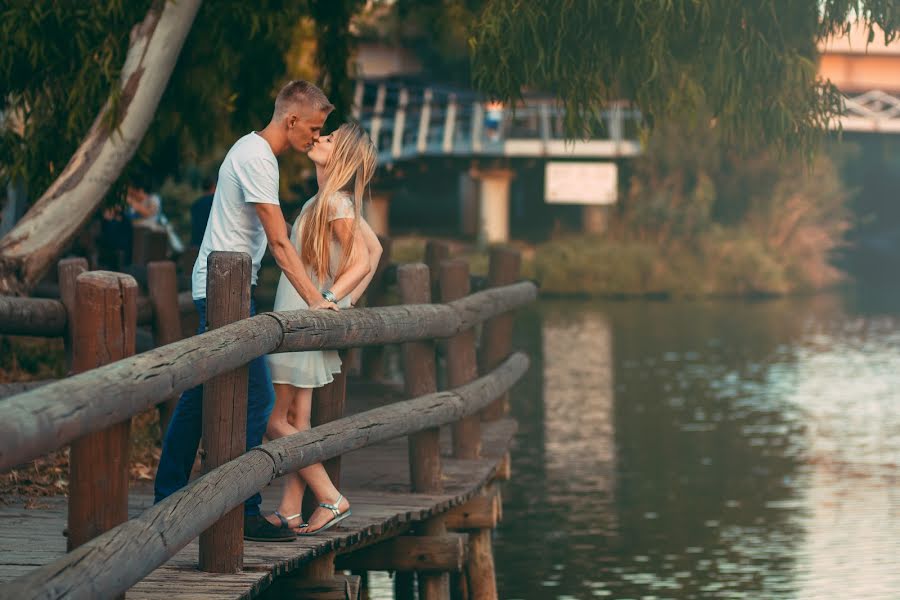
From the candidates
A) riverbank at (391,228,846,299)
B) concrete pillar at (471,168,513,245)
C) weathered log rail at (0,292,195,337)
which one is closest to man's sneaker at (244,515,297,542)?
weathered log rail at (0,292,195,337)

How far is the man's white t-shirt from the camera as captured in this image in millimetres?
6977

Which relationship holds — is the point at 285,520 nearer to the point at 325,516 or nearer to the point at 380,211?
the point at 325,516

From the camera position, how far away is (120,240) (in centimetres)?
1708

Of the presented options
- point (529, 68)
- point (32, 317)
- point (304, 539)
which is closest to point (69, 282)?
point (32, 317)

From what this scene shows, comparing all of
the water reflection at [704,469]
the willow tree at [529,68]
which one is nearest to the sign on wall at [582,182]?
the water reflection at [704,469]

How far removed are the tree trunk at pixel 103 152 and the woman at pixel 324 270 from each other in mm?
3718

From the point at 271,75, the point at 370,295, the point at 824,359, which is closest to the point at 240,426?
the point at 370,295

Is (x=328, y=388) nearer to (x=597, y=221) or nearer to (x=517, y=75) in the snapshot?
(x=517, y=75)

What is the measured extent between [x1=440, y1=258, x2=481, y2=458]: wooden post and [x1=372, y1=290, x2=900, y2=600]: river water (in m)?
1.26

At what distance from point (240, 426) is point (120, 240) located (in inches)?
430

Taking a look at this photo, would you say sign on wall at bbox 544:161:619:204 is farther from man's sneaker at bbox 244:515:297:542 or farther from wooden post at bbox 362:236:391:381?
man's sneaker at bbox 244:515:297:542

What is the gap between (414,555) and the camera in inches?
351

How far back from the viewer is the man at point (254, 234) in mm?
6867

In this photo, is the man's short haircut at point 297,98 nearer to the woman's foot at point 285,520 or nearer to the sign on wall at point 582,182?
the woman's foot at point 285,520
